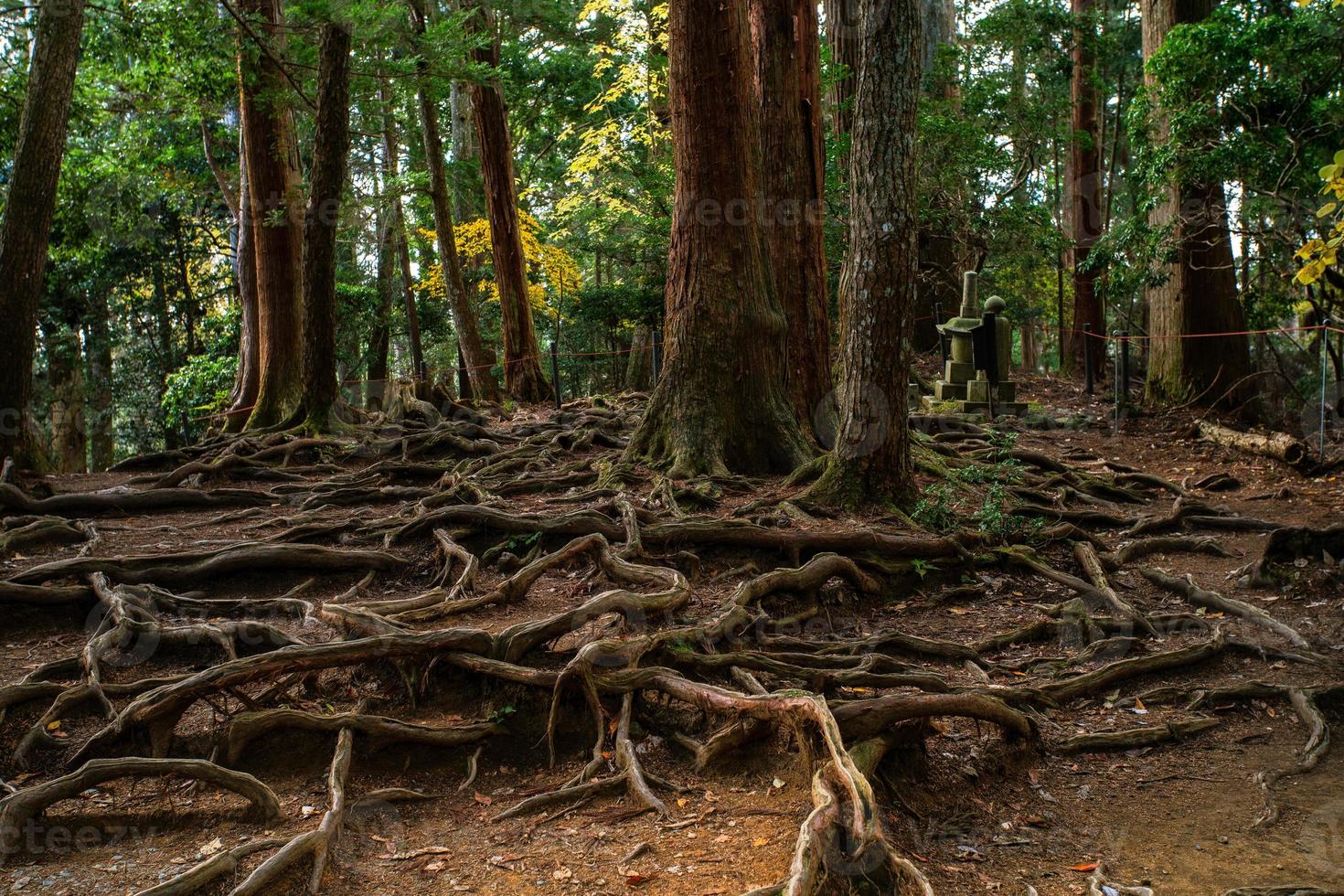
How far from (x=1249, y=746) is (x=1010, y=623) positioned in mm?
1753

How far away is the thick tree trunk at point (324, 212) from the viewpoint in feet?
34.9

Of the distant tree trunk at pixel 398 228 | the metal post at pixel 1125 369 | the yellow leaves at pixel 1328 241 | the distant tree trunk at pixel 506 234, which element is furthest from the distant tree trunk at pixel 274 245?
the yellow leaves at pixel 1328 241

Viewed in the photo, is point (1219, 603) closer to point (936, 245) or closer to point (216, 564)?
point (216, 564)

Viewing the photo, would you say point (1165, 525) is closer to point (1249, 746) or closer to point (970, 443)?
point (970, 443)

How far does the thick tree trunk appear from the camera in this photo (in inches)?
419

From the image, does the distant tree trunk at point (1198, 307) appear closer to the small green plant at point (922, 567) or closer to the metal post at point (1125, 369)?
the metal post at point (1125, 369)

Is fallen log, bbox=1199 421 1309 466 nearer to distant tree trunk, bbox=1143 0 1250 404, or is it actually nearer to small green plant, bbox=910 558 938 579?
distant tree trunk, bbox=1143 0 1250 404

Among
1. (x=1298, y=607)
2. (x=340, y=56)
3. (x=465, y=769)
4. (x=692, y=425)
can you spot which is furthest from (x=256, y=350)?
(x=1298, y=607)

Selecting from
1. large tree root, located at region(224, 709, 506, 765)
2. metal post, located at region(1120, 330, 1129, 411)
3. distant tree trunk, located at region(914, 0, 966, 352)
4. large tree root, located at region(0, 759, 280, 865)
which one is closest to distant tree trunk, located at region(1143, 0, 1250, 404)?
metal post, located at region(1120, 330, 1129, 411)

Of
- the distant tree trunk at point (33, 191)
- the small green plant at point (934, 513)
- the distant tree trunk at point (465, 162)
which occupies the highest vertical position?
the distant tree trunk at point (465, 162)

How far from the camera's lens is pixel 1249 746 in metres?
4.56

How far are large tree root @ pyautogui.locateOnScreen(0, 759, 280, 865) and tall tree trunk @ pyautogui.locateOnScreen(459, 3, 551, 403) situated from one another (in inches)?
522

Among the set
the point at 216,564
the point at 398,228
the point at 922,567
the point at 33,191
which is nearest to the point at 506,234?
the point at 398,228

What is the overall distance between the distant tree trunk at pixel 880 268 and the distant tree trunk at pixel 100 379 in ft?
53.8
